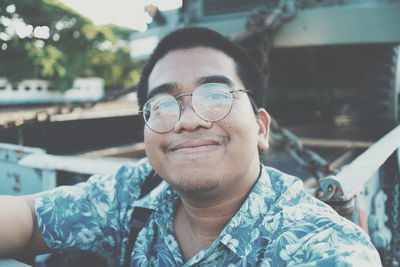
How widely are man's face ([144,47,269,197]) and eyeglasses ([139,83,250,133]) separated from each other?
0.7 inches

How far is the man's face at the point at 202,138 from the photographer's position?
1.11 m

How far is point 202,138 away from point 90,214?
0.61 meters

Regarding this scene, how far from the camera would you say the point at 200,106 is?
3.80ft

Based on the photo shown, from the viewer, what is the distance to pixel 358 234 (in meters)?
0.87

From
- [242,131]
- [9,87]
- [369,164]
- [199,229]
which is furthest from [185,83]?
[9,87]

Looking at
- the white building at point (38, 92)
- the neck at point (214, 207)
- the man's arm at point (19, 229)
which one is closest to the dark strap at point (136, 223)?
the neck at point (214, 207)

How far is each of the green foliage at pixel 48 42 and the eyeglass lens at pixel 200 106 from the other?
1025 cm

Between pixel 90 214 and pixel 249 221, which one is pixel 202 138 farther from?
pixel 90 214

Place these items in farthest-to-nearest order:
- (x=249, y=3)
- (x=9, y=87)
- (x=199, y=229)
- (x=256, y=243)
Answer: (x=9, y=87) → (x=249, y=3) → (x=199, y=229) → (x=256, y=243)

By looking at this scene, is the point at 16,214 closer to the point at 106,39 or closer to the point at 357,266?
the point at 357,266

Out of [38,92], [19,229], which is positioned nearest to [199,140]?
[19,229]

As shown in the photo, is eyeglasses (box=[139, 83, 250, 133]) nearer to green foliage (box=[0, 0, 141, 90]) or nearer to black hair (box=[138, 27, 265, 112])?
black hair (box=[138, 27, 265, 112])

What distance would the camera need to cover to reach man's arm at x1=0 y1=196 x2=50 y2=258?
4.11 ft

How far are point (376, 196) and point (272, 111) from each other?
4.09 meters
